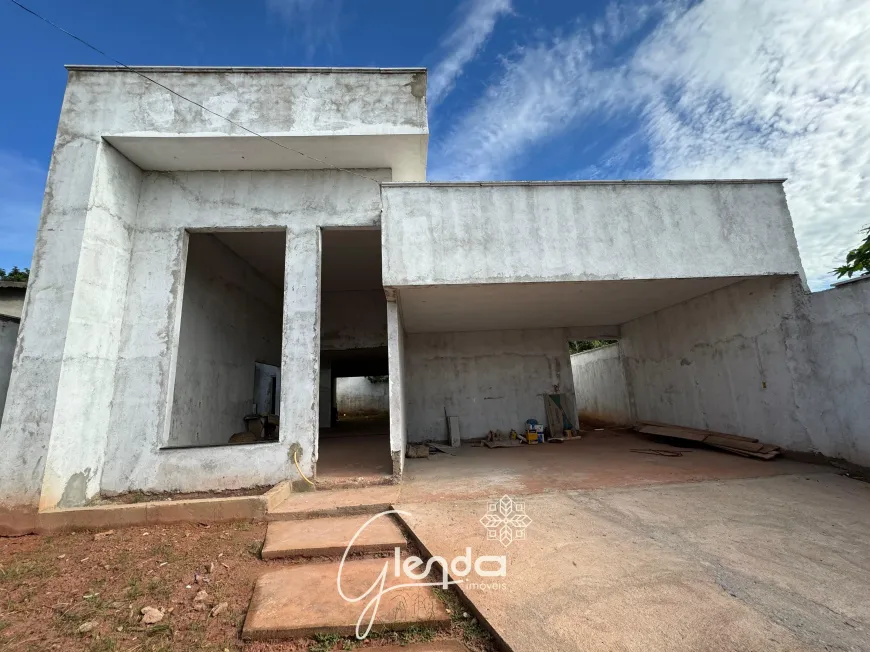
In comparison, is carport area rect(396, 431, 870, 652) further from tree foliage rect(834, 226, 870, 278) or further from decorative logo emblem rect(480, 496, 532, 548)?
tree foliage rect(834, 226, 870, 278)

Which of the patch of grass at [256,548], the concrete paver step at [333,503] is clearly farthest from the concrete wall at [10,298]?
the patch of grass at [256,548]

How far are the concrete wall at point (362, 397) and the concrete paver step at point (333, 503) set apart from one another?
17.9 metres

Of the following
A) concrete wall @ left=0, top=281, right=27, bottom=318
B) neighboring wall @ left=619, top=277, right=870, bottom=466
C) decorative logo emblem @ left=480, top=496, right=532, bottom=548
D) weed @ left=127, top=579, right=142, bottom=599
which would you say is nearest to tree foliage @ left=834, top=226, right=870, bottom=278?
neighboring wall @ left=619, top=277, right=870, bottom=466

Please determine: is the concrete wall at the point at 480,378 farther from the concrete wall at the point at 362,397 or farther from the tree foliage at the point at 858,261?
the concrete wall at the point at 362,397

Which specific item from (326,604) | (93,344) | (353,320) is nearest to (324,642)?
(326,604)

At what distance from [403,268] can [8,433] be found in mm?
5037

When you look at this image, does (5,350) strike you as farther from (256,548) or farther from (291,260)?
(256,548)

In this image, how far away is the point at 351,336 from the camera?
9633 mm

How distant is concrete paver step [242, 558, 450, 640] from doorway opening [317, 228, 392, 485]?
2119mm

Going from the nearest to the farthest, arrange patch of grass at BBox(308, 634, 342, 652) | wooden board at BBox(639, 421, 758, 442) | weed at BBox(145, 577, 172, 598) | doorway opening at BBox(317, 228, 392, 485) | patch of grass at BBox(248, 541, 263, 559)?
patch of grass at BBox(308, 634, 342, 652), weed at BBox(145, 577, 172, 598), patch of grass at BBox(248, 541, 263, 559), doorway opening at BBox(317, 228, 392, 485), wooden board at BBox(639, 421, 758, 442)

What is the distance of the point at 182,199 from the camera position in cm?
555

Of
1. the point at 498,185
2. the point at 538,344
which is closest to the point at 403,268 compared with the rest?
the point at 498,185

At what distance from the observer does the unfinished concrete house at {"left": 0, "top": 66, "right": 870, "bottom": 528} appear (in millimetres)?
4586

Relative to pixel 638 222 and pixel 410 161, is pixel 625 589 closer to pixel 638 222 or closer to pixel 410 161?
pixel 638 222
